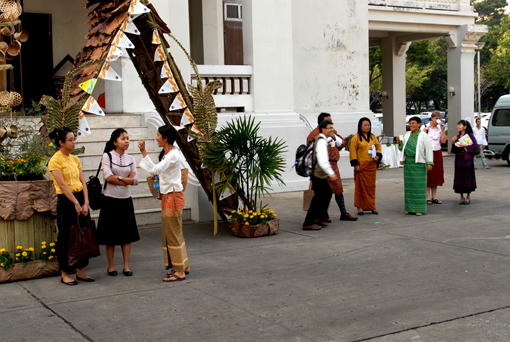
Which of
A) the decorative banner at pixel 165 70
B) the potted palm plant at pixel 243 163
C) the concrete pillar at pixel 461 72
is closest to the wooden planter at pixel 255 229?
the potted palm plant at pixel 243 163

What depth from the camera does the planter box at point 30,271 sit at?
6.05 m

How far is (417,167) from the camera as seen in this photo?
32.4 ft

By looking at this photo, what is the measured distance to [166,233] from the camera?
6098 mm

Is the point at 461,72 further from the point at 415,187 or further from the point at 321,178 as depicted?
the point at 321,178

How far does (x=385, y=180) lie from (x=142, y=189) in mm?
7712

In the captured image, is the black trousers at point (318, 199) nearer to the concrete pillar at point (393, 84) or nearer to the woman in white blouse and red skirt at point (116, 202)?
the woman in white blouse and red skirt at point (116, 202)

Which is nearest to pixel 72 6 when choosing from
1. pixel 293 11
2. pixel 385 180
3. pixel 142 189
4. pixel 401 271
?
pixel 293 11

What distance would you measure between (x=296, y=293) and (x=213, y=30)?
11.6 metres

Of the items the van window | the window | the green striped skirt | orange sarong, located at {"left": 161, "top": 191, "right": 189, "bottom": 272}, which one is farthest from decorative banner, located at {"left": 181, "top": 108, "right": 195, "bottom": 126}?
the van window

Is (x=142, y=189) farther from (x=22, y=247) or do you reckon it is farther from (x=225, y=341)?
(x=225, y=341)

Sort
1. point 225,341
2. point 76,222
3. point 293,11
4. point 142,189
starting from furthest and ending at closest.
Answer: point 293,11, point 142,189, point 76,222, point 225,341

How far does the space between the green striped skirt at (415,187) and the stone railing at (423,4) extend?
11.4 m

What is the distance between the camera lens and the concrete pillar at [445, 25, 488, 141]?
883 inches

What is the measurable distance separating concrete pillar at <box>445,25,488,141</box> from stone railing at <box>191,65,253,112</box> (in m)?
12.4
